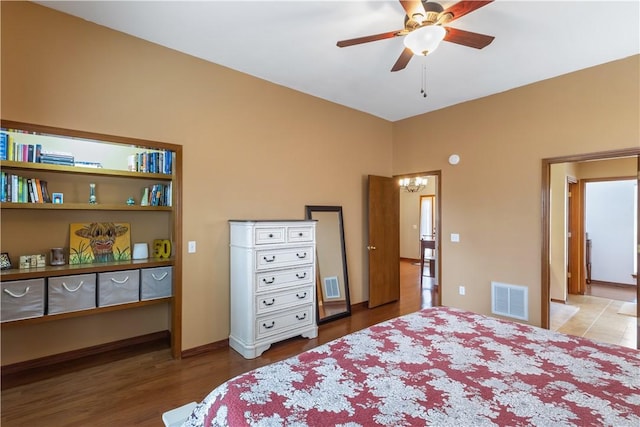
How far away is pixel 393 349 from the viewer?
65.2 inches

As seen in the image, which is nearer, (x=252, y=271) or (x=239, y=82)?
(x=252, y=271)

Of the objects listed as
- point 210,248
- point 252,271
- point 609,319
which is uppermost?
point 210,248

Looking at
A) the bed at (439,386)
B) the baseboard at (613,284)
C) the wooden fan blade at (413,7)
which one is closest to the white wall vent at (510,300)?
the bed at (439,386)

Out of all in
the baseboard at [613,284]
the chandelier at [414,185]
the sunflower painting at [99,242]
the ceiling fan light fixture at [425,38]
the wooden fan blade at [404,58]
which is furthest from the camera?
the chandelier at [414,185]

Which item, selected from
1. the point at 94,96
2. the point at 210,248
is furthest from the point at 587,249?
the point at 94,96

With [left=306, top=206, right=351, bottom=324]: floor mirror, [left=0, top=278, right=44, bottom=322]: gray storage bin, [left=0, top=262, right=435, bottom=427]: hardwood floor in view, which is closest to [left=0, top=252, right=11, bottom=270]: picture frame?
[left=0, top=278, right=44, bottom=322]: gray storage bin

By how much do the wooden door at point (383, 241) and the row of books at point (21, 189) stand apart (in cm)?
378

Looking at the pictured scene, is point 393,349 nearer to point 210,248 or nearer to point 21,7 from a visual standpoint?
→ point 210,248

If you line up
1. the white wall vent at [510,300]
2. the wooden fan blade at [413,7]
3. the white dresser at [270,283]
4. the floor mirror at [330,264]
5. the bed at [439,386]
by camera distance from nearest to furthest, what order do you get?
1. the bed at [439,386]
2. the wooden fan blade at [413,7]
3. the white dresser at [270,283]
4. the white wall vent at [510,300]
5. the floor mirror at [330,264]

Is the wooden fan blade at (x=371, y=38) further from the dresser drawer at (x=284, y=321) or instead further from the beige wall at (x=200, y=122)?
the dresser drawer at (x=284, y=321)

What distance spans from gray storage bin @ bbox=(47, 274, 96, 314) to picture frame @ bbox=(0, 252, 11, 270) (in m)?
0.41

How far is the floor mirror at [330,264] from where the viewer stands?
412 centimetres

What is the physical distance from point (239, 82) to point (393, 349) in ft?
10.3

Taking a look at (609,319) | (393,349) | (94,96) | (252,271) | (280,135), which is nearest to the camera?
(393,349)
